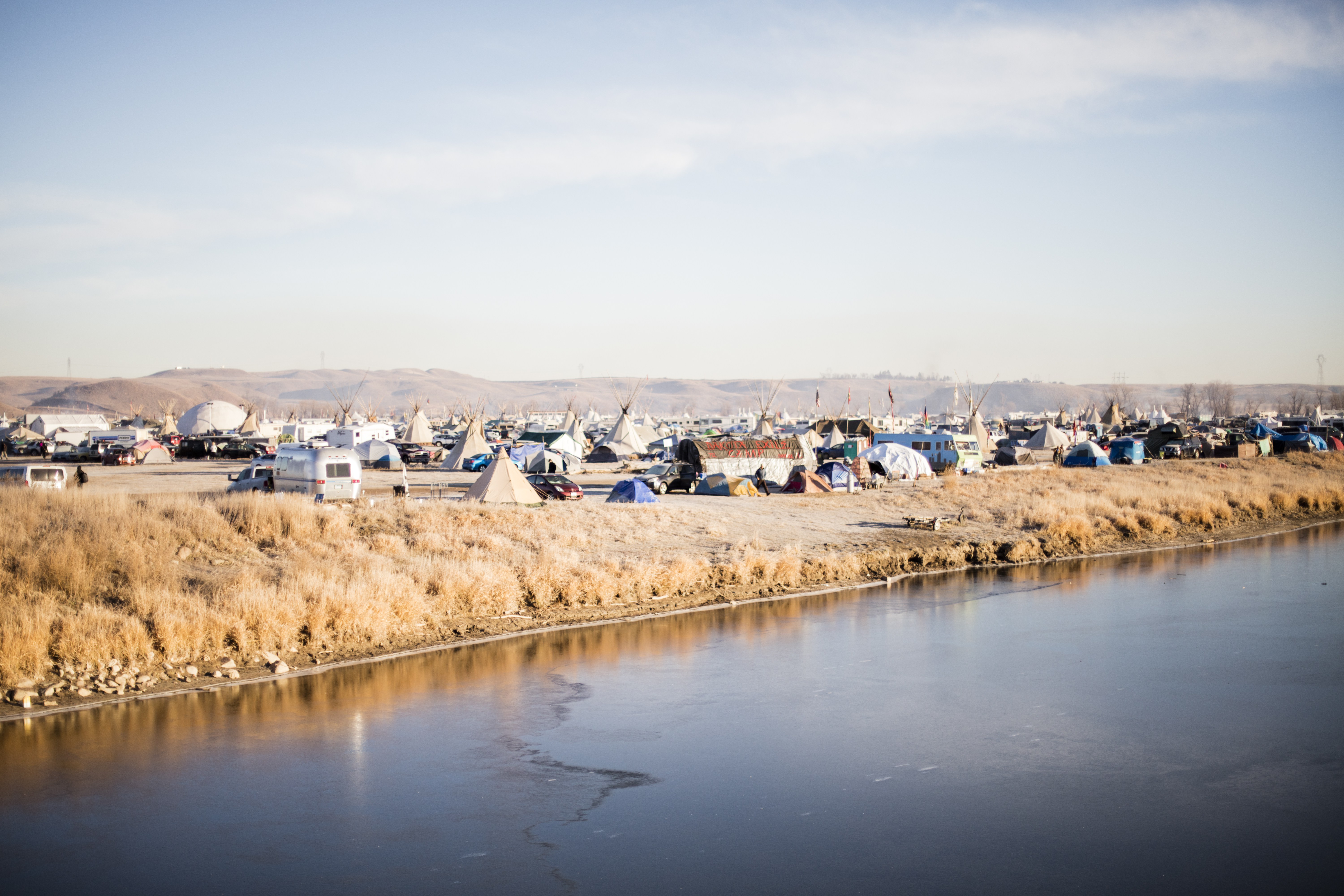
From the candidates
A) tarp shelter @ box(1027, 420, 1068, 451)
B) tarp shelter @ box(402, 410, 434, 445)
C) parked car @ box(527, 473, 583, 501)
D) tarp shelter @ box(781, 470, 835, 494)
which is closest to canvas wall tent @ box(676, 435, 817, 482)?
tarp shelter @ box(781, 470, 835, 494)

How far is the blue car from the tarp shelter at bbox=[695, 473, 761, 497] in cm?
1248

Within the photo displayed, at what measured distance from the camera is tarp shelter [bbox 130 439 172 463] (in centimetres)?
4581

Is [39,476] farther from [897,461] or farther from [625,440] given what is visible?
[625,440]

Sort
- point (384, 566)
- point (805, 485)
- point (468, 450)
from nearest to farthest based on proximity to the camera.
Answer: point (384, 566) < point (805, 485) < point (468, 450)

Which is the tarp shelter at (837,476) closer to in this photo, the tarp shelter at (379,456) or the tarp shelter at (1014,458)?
the tarp shelter at (1014,458)

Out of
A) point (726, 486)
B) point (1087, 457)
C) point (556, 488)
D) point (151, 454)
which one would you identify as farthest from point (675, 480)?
point (151, 454)

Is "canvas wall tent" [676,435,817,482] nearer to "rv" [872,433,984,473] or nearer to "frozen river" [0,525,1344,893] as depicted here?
"rv" [872,433,984,473]

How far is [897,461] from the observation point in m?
38.8

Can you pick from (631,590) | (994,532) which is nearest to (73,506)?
(631,590)

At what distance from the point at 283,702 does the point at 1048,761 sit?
925 cm

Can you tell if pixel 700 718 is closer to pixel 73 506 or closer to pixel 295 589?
pixel 295 589

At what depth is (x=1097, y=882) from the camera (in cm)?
855

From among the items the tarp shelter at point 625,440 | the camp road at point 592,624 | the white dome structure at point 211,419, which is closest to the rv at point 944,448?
the camp road at point 592,624

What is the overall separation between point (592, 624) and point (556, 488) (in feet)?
36.1
